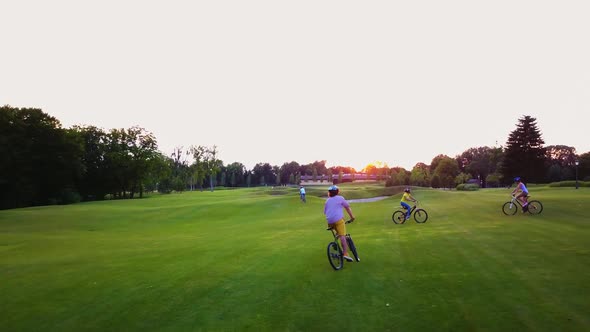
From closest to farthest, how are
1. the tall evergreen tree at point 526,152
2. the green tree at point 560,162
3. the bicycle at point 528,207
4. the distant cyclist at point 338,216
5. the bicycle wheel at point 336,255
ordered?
the bicycle wheel at point 336,255 → the distant cyclist at point 338,216 → the bicycle at point 528,207 → the tall evergreen tree at point 526,152 → the green tree at point 560,162

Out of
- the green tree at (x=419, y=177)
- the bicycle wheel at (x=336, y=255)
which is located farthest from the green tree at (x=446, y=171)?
the bicycle wheel at (x=336, y=255)

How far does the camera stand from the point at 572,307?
694 cm

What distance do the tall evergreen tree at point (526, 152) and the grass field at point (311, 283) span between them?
201ft

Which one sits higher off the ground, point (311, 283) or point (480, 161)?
point (480, 161)

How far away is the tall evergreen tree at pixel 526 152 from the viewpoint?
231 ft

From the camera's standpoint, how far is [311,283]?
935 cm

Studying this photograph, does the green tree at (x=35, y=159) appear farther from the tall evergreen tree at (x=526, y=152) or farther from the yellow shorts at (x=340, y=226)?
the tall evergreen tree at (x=526, y=152)

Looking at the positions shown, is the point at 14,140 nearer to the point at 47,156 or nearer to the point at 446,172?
the point at 47,156

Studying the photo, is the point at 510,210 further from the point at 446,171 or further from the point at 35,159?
the point at 446,171

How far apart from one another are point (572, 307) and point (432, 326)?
3138 mm

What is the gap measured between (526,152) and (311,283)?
256 ft

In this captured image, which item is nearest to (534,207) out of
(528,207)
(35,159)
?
(528,207)

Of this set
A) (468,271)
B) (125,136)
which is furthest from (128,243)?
(125,136)

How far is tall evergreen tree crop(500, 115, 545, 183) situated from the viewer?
231 ft
